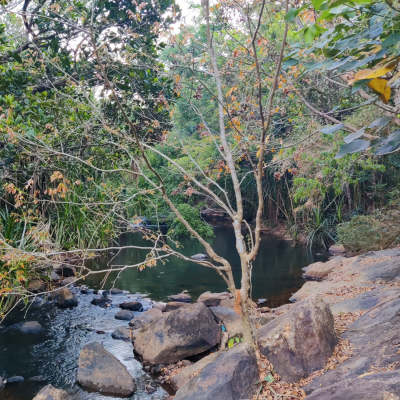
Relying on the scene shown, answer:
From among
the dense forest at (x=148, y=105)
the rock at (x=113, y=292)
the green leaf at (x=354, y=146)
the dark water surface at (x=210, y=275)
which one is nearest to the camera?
the green leaf at (x=354, y=146)

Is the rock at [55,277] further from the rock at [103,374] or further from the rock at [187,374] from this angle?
the rock at [187,374]

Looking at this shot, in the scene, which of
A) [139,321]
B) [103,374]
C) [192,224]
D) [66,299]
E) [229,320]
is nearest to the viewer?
[103,374]

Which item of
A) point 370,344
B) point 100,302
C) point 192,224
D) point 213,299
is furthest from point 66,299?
point 192,224

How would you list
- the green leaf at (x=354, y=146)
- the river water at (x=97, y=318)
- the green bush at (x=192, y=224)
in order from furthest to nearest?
1. the green bush at (x=192, y=224)
2. the river water at (x=97, y=318)
3. the green leaf at (x=354, y=146)

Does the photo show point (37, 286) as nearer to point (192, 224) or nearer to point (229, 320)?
point (229, 320)

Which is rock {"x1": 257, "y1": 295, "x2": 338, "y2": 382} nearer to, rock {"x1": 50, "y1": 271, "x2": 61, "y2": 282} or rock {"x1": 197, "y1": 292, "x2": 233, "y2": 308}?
rock {"x1": 197, "y1": 292, "x2": 233, "y2": 308}

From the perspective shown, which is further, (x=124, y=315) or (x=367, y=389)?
(x=124, y=315)

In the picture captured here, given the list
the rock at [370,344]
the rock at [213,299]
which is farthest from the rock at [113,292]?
the rock at [370,344]

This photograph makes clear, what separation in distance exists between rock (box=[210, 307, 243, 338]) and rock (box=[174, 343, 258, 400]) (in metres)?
1.31

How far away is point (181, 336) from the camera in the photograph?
4.12 metres

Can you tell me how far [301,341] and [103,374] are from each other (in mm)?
2139

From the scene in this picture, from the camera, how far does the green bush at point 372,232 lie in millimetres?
7961

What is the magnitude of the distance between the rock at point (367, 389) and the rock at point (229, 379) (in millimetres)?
683

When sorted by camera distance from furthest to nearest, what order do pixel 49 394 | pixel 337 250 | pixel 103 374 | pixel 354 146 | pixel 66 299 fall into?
pixel 337 250 → pixel 66 299 → pixel 103 374 → pixel 49 394 → pixel 354 146
